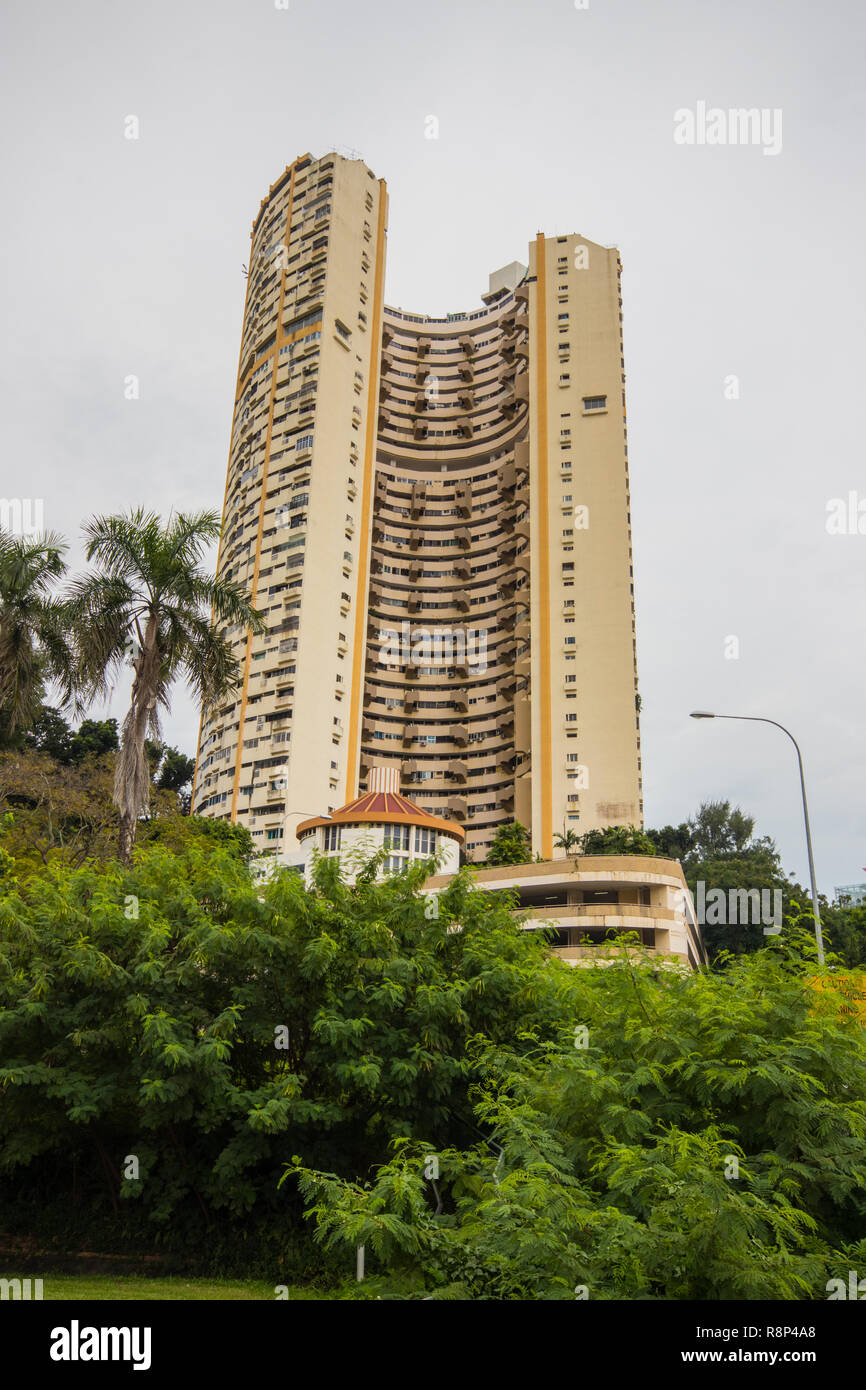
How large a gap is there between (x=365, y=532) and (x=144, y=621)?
61.0m

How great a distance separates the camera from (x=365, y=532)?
8150 cm

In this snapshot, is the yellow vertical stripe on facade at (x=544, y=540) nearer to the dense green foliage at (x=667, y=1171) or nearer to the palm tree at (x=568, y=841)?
the palm tree at (x=568, y=841)

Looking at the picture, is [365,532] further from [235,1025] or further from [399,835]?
[235,1025]

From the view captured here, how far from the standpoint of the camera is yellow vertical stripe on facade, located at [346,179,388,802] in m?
75.0

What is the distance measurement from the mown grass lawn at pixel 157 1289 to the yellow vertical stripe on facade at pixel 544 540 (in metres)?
57.2

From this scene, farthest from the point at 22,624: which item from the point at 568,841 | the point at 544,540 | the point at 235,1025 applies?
the point at 544,540

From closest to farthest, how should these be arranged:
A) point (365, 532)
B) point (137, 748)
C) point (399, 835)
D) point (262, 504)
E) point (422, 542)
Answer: point (137, 748)
point (399, 835)
point (262, 504)
point (365, 532)
point (422, 542)

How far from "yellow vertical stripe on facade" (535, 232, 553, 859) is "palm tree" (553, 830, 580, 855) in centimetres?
167

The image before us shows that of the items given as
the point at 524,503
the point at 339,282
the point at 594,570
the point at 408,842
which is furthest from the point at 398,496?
the point at 408,842

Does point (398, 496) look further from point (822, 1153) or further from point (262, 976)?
point (822, 1153)

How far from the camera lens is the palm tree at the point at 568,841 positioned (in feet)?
194

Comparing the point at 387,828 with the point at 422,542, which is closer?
the point at 387,828

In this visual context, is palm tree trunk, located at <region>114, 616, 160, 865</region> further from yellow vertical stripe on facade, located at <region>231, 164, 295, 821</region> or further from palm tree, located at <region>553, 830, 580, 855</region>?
yellow vertical stripe on facade, located at <region>231, 164, 295, 821</region>

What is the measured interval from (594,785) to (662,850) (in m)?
19.5
